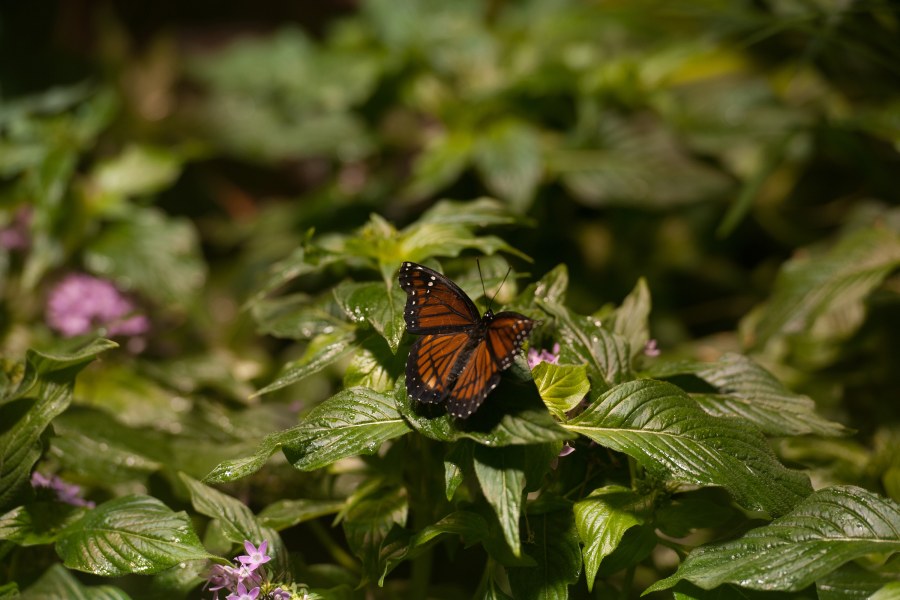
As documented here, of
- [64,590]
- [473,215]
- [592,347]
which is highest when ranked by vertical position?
[473,215]

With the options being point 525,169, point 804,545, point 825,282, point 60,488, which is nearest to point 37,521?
point 60,488

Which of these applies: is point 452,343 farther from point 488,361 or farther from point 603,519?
point 603,519

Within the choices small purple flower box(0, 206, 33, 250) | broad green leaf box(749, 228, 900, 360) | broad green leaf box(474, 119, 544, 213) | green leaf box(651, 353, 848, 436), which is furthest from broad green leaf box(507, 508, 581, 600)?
small purple flower box(0, 206, 33, 250)

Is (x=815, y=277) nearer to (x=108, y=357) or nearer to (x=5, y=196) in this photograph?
(x=108, y=357)

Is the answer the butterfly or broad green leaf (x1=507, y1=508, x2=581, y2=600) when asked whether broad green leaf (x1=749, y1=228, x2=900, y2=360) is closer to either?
broad green leaf (x1=507, y1=508, x2=581, y2=600)

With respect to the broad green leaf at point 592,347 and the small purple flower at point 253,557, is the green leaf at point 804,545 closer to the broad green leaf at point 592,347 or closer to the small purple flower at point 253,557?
the broad green leaf at point 592,347

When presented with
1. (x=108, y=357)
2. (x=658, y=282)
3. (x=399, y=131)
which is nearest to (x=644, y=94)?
(x=658, y=282)

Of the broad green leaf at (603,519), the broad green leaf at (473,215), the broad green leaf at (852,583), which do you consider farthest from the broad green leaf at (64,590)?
the broad green leaf at (852,583)
